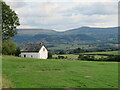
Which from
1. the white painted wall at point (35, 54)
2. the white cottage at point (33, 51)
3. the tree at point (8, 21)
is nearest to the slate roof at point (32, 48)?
the white cottage at point (33, 51)

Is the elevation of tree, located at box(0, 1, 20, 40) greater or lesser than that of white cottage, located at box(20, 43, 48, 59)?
greater

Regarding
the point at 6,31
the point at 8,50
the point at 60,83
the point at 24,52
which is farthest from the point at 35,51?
the point at 60,83

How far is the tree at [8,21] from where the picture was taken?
179ft

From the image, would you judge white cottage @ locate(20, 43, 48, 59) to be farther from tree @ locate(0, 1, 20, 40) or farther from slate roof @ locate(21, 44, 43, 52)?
tree @ locate(0, 1, 20, 40)

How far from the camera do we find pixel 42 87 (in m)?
21.2

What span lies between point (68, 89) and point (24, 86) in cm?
460

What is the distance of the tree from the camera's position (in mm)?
54691

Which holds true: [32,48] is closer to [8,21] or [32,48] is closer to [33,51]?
[33,51]

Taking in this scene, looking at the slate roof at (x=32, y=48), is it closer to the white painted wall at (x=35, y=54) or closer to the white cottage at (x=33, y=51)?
the white cottage at (x=33, y=51)

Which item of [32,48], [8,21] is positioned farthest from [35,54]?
[8,21]

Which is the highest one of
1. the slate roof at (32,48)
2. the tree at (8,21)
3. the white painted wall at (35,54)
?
the tree at (8,21)

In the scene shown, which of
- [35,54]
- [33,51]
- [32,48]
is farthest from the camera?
[32,48]

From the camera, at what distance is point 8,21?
55844 millimetres

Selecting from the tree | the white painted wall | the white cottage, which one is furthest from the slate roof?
the tree
